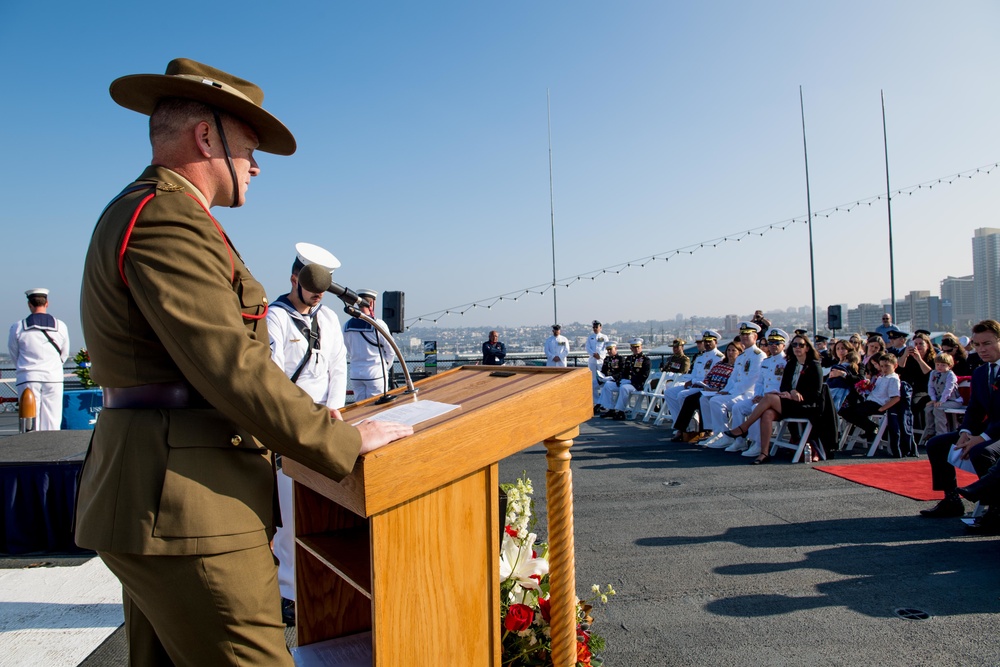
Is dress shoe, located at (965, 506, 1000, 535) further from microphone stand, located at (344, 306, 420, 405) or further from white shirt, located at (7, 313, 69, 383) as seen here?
white shirt, located at (7, 313, 69, 383)

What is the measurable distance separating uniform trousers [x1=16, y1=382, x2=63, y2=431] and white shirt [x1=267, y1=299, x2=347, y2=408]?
17.8ft

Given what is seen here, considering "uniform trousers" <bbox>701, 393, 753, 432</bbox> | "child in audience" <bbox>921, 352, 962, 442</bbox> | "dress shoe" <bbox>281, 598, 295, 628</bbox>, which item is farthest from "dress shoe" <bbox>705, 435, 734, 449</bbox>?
"dress shoe" <bbox>281, 598, 295, 628</bbox>

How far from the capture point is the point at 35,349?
739 centimetres

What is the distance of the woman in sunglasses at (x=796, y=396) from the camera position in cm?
771

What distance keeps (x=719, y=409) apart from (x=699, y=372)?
4.37 ft

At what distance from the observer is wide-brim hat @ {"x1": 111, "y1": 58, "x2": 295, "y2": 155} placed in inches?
58.8

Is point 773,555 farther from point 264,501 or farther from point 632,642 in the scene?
point 264,501

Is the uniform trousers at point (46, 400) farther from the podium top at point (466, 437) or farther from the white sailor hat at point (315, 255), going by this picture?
the podium top at point (466, 437)

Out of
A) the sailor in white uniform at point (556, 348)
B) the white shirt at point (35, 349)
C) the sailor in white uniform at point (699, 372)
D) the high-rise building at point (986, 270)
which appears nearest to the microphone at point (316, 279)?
the white shirt at point (35, 349)

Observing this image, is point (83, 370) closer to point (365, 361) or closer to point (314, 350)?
point (365, 361)

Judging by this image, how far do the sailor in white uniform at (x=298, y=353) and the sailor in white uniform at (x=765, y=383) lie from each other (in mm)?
6073

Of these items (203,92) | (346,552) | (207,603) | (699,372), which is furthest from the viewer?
(699,372)

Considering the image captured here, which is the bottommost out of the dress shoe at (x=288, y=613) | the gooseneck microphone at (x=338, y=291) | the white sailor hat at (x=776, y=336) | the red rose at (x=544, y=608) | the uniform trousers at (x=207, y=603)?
the dress shoe at (x=288, y=613)

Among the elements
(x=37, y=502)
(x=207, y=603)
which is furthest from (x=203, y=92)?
(x=37, y=502)
